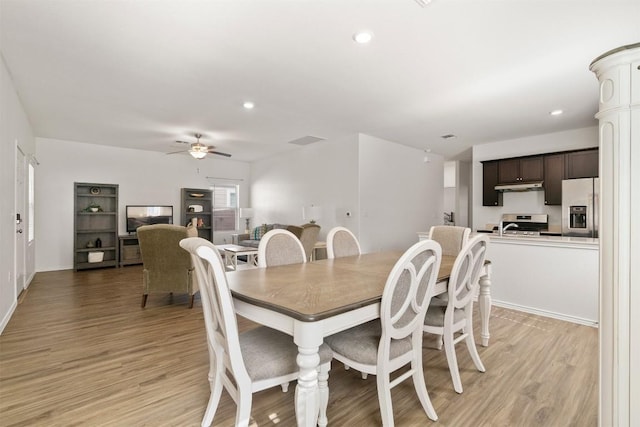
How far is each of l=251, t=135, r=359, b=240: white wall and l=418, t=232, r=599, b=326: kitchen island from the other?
2.41 m

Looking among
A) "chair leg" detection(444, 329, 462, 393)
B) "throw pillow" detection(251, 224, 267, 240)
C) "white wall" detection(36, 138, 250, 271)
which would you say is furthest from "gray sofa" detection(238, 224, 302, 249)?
"chair leg" detection(444, 329, 462, 393)

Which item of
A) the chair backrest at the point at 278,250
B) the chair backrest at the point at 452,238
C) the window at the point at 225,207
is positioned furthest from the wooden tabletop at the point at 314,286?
the window at the point at 225,207

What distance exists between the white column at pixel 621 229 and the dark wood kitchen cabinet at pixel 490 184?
5.41 m

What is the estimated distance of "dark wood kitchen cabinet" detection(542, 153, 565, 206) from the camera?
5148 mm

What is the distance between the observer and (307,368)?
129 centimetres

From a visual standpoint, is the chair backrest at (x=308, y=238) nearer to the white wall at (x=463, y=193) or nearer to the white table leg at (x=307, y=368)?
the white table leg at (x=307, y=368)

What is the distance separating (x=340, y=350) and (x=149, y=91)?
3631 mm

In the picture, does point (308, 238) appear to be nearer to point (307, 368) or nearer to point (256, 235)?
point (256, 235)

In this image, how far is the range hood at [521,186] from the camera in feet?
17.6

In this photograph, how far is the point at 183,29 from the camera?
94.6 inches

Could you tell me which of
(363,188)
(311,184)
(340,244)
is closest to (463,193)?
(363,188)

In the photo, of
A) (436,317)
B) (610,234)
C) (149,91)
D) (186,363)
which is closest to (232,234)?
(149,91)

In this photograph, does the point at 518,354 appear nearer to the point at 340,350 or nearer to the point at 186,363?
the point at 340,350

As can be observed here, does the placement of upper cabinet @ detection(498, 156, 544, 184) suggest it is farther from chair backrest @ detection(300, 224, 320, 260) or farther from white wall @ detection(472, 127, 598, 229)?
chair backrest @ detection(300, 224, 320, 260)
